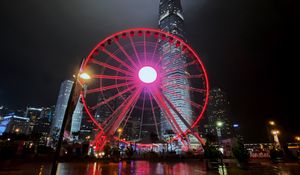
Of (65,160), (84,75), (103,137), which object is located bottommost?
(65,160)

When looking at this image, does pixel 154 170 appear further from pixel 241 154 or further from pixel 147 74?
pixel 147 74

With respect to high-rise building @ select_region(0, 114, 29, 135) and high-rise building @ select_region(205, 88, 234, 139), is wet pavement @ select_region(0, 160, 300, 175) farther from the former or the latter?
high-rise building @ select_region(0, 114, 29, 135)

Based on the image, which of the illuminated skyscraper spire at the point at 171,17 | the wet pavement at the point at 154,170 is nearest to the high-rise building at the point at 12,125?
the illuminated skyscraper spire at the point at 171,17

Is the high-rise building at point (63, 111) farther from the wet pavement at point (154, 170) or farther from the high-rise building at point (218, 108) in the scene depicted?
the wet pavement at point (154, 170)

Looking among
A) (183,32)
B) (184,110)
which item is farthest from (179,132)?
(183,32)

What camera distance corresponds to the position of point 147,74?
880 inches

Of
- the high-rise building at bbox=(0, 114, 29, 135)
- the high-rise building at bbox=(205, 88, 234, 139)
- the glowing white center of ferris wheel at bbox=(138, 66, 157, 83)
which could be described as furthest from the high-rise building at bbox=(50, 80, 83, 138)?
the glowing white center of ferris wheel at bbox=(138, 66, 157, 83)

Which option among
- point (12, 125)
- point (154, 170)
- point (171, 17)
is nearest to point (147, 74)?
point (154, 170)

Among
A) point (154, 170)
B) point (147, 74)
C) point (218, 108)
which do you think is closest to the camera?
point (154, 170)

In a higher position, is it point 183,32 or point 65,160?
point 183,32

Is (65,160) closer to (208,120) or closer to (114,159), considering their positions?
(114,159)

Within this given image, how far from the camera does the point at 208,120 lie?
14362 centimetres

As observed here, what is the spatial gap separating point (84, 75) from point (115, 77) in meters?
13.2

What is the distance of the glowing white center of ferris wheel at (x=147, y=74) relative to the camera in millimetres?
22250
